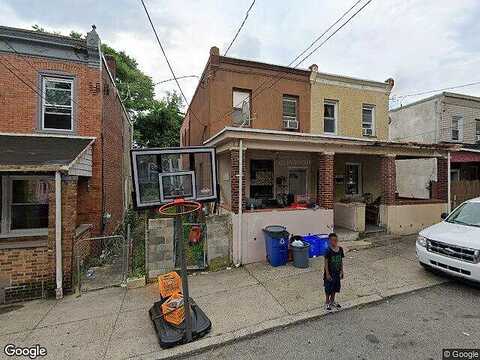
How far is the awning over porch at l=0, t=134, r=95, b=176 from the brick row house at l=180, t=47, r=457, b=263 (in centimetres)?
386

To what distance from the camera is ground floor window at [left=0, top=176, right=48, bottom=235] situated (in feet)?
24.0

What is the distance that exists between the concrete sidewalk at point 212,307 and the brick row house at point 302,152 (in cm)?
148

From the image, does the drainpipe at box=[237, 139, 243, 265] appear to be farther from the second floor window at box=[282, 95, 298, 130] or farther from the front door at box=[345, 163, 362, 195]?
the front door at box=[345, 163, 362, 195]

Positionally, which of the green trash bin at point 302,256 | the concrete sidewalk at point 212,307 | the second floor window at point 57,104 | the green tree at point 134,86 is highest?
the green tree at point 134,86

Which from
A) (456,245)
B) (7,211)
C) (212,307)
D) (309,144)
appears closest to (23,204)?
(7,211)

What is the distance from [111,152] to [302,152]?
7.50 meters

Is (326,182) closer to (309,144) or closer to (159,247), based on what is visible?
(309,144)

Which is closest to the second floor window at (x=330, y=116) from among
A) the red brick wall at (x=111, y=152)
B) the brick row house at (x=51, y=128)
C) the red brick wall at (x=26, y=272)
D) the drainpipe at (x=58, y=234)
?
the red brick wall at (x=111, y=152)

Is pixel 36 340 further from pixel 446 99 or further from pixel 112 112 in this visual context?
pixel 446 99

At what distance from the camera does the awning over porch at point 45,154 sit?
5832mm

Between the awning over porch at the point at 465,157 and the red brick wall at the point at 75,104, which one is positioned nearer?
the red brick wall at the point at 75,104

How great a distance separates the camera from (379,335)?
4082mm

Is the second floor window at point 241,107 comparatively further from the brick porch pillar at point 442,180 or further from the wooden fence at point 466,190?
the wooden fence at point 466,190

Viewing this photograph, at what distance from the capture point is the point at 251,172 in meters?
11.2
